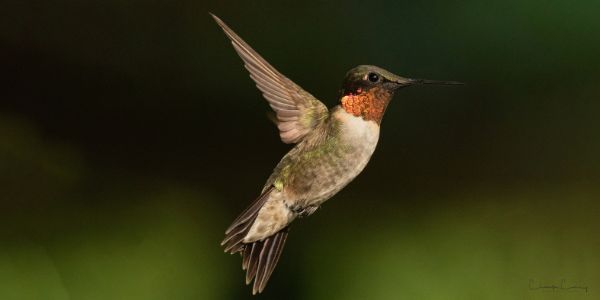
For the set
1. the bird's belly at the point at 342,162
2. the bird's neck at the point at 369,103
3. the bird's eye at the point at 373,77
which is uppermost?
the bird's eye at the point at 373,77

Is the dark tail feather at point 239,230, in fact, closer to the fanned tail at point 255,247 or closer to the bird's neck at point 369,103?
the fanned tail at point 255,247

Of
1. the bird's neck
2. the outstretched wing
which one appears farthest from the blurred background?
the bird's neck

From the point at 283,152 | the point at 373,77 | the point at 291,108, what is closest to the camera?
the point at 373,77

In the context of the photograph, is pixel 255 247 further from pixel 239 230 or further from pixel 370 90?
pixel 370 90

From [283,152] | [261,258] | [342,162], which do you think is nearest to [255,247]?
[261,258]

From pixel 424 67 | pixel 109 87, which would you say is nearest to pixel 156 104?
pixel 109 87

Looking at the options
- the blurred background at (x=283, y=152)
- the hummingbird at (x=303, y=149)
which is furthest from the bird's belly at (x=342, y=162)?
the blurred background at (x=283, y=152)

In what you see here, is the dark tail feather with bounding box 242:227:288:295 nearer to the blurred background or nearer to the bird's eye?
the bird's eye
